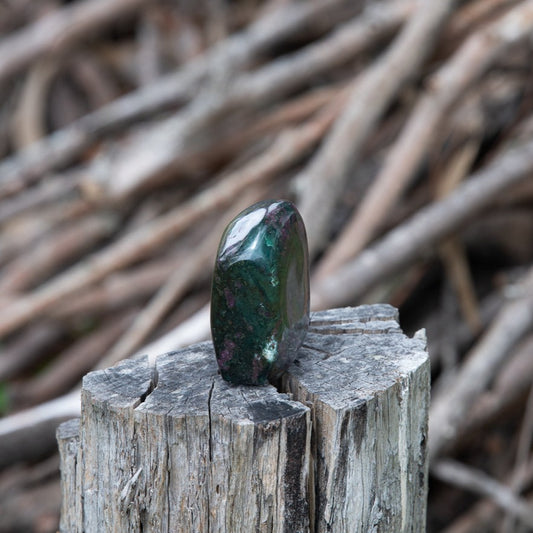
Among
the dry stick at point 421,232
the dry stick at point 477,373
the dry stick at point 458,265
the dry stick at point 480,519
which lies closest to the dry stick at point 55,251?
the dry stick at point 421,232

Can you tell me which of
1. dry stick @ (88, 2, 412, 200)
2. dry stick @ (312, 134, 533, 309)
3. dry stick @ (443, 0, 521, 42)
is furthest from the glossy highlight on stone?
dry stick @ (443, 0, 521, 42)

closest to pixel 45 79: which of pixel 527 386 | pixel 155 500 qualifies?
pixel 527 386

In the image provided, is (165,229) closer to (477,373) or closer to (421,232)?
(421,232)

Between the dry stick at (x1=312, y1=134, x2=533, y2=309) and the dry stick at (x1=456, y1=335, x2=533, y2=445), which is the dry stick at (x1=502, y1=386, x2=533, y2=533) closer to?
the dry stick at (x1=456, y1=335, x2=533, y2=445)

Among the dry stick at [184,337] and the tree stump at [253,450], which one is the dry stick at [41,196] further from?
the tree stump at [253,450]

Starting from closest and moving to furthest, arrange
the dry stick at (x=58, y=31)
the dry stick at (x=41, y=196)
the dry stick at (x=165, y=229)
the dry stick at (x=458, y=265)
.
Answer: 1. the dry stick at (x=165, y=229)
2. the dry stick at (x=458, y=265)
3. the dry stick at (x=41, y=196)
4. the dry stick at (x=58, y=31)

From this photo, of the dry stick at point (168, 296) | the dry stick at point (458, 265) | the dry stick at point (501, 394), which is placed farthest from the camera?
the dry stick at point (458, 265)

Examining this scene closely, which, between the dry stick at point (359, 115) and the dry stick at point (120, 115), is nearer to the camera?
the dry stick at point (359, 115)
